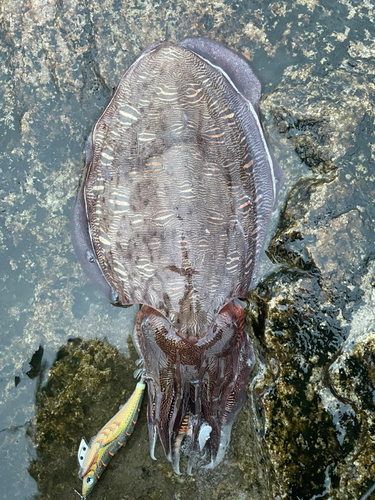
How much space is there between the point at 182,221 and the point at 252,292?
3.26 ft

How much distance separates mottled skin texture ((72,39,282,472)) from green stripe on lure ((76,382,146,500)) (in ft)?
0.78

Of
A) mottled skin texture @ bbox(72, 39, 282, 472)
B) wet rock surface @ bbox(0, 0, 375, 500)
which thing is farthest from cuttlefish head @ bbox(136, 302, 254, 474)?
wet rock surface @ bbox(0, 0, 375, 500)

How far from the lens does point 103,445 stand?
350 centimetres

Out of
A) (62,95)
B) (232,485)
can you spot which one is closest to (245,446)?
(232,485)

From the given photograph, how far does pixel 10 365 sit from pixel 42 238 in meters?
1.13

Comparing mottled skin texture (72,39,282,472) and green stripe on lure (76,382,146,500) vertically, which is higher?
mottled skin texture (72,39,282,472)

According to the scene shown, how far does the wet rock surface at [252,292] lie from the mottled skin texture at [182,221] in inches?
7.8

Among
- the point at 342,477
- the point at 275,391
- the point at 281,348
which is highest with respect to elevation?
the point at 281,348

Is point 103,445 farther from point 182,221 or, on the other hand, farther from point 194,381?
point 182,221

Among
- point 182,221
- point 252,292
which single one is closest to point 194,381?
point 252,292

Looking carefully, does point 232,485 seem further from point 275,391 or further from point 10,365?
point 10,365

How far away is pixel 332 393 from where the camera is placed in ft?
10.5

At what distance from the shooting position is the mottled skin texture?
317 centimetres

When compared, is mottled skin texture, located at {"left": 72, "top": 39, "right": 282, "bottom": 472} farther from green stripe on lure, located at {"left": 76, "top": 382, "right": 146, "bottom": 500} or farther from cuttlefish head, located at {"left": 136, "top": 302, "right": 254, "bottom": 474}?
green stripe on lure, located at {"left": 76, "top": 382, "right": 146, "bottom": 500}
